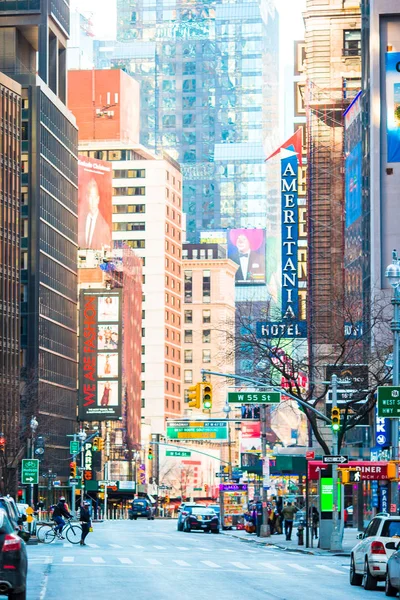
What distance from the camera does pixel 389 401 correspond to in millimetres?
44281

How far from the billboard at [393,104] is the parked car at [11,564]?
210ft

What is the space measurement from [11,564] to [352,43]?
8997 cm

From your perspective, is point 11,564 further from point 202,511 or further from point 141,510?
point 141,510

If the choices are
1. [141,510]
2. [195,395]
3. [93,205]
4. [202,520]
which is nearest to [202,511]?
[202,520]

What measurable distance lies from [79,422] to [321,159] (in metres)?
65.3

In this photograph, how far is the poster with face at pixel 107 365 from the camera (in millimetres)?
165125

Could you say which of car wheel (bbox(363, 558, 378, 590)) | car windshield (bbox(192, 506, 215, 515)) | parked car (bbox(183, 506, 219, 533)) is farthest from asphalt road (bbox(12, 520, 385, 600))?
car windshield (bbox(192, 506, 215, 515))

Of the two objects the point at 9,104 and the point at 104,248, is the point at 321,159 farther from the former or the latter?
the point at 104,248

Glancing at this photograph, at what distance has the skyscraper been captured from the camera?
142000mm

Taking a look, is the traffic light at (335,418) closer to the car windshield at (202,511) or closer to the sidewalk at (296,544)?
the sidewalk at (296,544)

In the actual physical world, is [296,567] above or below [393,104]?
below

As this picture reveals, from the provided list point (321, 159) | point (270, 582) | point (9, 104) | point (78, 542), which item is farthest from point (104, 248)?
point (270, 582)

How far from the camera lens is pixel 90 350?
6496 inches

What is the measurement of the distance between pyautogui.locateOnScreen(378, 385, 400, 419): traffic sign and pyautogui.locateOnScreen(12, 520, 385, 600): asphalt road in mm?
4820
